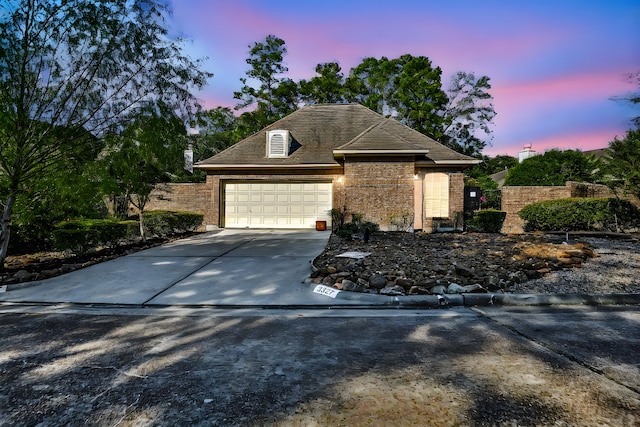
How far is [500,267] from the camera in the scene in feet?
20.6

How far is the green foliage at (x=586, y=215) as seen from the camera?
12156 mm

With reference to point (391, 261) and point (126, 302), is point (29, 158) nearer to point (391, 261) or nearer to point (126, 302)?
point (126, 302)

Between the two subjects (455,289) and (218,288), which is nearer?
(455,289)

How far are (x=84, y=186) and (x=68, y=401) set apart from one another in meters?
5.98

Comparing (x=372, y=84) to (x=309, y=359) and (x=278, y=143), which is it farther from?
(x=309, y=359)

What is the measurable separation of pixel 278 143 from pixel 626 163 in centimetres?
1233

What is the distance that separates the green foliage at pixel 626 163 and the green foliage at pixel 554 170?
12.5 m

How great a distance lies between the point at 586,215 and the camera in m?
12.5

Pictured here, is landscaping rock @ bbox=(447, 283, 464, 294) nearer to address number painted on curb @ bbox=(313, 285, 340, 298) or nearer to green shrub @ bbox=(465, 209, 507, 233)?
address number painted on curb @ bbox=(313, 285, 340, 298)

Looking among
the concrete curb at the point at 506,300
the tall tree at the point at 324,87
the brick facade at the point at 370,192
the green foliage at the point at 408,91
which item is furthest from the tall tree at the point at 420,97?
the concrete curb at the point at 506,300

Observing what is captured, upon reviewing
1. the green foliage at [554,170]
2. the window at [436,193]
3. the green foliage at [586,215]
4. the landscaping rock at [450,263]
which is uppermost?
the green foliage at [554,170]

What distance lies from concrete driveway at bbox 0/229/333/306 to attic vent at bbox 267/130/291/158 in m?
6.84

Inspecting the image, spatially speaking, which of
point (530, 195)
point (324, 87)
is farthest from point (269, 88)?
Answer: point (530, 195)

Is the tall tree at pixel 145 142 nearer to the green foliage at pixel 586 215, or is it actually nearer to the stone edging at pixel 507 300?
the stone edging at pixel 507 300
